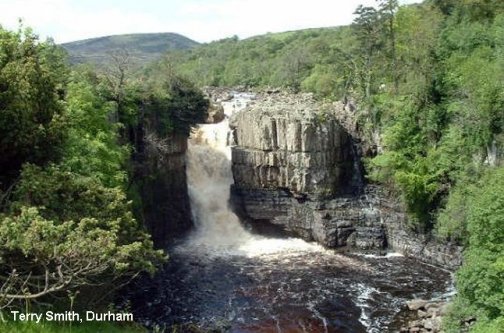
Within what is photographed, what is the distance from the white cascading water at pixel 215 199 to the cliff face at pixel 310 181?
1.94 metres

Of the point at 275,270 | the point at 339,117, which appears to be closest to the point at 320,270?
the point at 275,270

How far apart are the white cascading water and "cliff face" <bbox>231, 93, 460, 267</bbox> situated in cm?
194

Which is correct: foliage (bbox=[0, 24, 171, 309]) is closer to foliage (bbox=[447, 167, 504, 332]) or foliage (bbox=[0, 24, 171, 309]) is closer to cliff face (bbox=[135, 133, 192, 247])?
foliage (bbox=[447, 167, 504, 332])

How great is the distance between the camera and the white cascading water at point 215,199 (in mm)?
44875

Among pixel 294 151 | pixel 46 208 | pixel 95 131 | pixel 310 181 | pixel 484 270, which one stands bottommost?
pixel 484 270

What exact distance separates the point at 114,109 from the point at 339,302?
19402mm

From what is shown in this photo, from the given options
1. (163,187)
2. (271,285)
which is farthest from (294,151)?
(271,285)

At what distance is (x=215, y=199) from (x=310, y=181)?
9519 millimetres

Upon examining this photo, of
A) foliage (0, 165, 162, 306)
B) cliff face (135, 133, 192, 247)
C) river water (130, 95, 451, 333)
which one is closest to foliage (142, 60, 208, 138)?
cliff face (135, 133, 192, 247)

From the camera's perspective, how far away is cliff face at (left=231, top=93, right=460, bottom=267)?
4353cm

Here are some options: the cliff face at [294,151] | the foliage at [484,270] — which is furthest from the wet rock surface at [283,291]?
the cliff face at [294,151]

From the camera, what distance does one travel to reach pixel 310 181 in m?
44.5

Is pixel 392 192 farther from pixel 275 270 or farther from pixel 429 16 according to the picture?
pixel 429 16

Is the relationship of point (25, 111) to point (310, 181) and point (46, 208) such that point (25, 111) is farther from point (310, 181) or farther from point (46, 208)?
point (310, 181)
